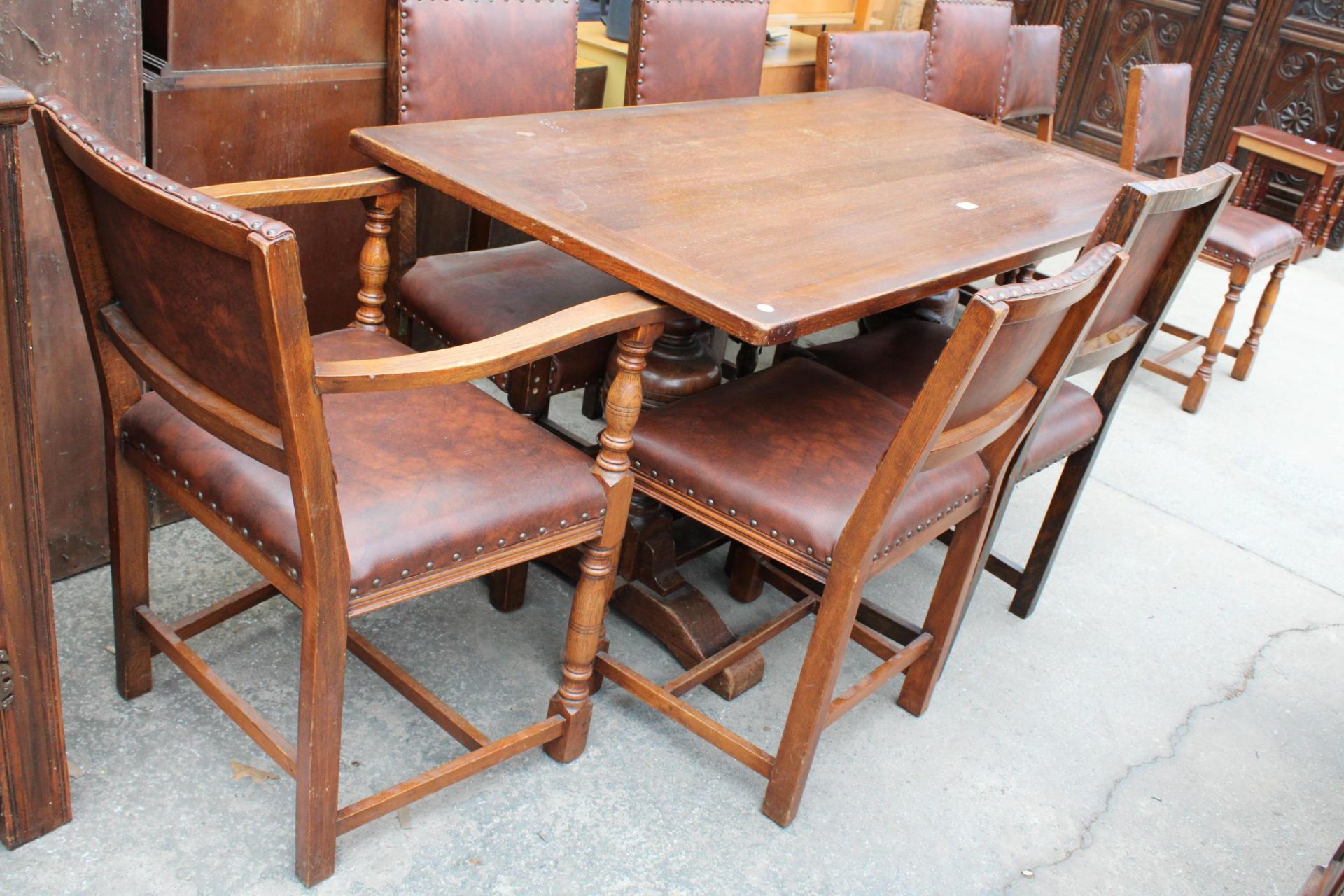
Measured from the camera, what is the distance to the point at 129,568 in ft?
5.40

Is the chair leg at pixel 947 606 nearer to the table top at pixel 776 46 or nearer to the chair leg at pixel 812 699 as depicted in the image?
the chair leg at pixel 812 699

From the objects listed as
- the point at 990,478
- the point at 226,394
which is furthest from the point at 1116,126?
the point at 226,394

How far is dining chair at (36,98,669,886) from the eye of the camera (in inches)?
45.8

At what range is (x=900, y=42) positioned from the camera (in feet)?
10.0

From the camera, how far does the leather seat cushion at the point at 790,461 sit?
1600mm

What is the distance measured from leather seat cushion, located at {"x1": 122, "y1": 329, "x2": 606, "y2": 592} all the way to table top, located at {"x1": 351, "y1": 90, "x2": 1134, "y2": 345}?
269 mm

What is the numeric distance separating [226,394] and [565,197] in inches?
26.1

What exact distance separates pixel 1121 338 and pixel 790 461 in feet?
2.31

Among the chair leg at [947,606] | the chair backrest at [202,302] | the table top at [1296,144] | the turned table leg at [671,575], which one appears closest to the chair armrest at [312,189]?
the chair backrest at [202,302]

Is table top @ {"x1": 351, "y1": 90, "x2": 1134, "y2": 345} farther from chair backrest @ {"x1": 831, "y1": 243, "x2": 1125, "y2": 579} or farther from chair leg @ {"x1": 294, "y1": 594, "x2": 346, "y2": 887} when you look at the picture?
chair leg @ {"x1": 294, "y1": 594, "x2": 346, "y2": 887}

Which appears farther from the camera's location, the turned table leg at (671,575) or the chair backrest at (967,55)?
the chair backrest at (967,55)

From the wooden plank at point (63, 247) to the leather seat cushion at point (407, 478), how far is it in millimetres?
372

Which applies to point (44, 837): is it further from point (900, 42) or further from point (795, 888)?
point (900, 42)

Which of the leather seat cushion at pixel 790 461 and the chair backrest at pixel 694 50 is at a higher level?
the chair backrest at pixel 694 50
